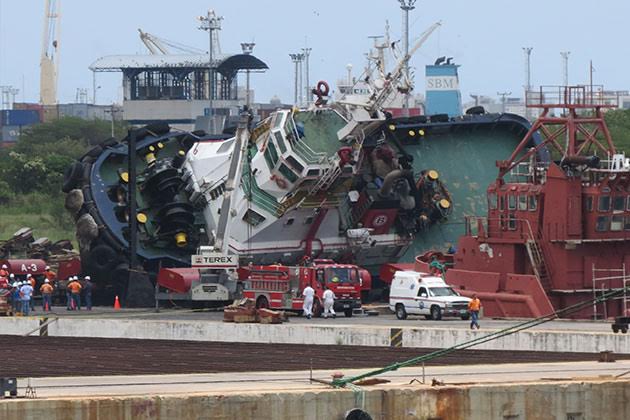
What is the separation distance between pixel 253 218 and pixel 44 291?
7.32 metres

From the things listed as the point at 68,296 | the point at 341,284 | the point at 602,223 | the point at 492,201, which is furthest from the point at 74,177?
the point at 602,223

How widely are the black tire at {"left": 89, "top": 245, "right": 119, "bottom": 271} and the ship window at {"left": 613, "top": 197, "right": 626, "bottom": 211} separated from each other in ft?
54.4

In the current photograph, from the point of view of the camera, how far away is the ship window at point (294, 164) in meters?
58.3

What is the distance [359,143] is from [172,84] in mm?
128254

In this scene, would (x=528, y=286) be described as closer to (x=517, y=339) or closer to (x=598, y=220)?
(x=598, y=220)

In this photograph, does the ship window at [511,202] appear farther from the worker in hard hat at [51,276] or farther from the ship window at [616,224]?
the worker in hard hat at [51,276]

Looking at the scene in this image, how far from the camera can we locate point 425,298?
4994 cm

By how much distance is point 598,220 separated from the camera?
51.3 metres

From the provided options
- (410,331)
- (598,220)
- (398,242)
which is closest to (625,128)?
(398,242)

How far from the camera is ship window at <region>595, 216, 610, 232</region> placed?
5138cm

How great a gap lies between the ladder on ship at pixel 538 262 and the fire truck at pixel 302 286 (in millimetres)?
4997

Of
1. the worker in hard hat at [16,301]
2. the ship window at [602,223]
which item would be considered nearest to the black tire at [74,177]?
the worker in hard hat at [16,301]

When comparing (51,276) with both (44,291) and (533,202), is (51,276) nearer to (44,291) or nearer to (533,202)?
(44,291)

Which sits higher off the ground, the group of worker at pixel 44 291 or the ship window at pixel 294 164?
the ship window at pixel 294 164
